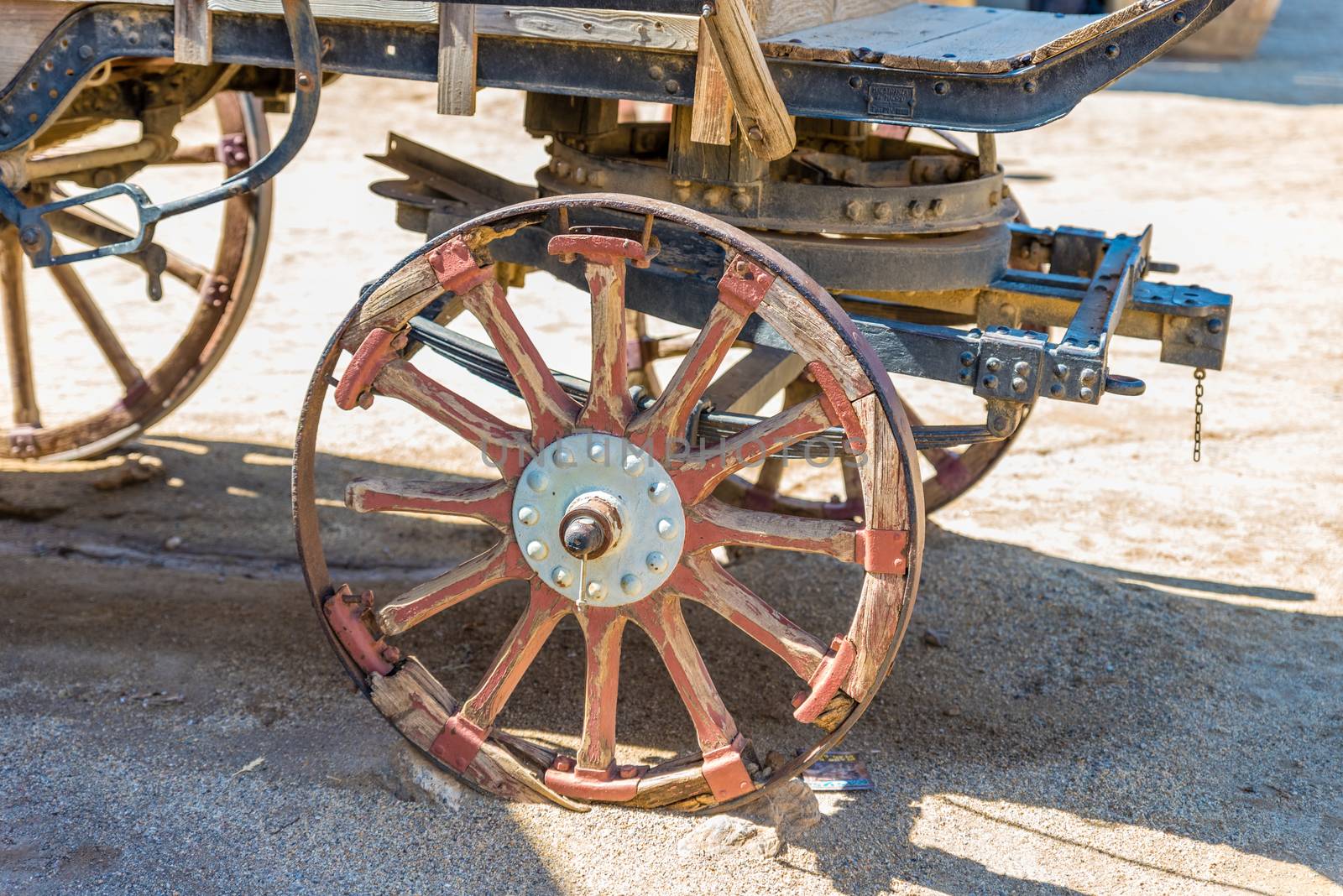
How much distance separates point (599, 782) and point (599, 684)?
191 mm

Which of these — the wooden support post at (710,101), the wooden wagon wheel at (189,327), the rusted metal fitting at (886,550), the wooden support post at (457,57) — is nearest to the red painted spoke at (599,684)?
the rusted metal fitting at (886,550)

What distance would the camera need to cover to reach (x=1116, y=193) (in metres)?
8.92

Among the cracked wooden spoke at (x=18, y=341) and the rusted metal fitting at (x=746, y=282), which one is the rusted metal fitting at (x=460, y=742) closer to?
the rusted metal fitting at (x=746, y=282)

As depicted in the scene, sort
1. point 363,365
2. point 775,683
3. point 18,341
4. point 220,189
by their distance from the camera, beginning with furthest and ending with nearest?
point 18,341, point 775,683, point 220,189, point 363,365

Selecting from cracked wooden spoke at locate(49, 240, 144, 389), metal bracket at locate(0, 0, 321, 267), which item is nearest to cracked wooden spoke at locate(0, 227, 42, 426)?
cracked wooden spoke at locate(49, 240, 144, 389)

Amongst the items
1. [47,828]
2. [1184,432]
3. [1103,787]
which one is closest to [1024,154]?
[1184,432]

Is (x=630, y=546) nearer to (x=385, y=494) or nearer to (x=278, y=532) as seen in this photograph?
(x=385, y=494)

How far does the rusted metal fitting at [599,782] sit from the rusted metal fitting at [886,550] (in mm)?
639

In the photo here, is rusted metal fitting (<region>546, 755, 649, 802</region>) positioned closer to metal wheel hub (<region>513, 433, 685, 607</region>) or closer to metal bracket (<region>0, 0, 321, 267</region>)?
metal wheel hub (<region>513, 433, 685, 607</region>)

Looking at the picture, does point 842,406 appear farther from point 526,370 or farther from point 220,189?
point 220,189

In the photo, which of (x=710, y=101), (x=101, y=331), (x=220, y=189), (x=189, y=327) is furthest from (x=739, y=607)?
(x=101, y=331)

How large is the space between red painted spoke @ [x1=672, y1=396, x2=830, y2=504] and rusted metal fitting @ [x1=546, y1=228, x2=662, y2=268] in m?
0.37

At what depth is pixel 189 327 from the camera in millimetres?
4172

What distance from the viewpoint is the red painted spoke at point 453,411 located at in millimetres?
2559
